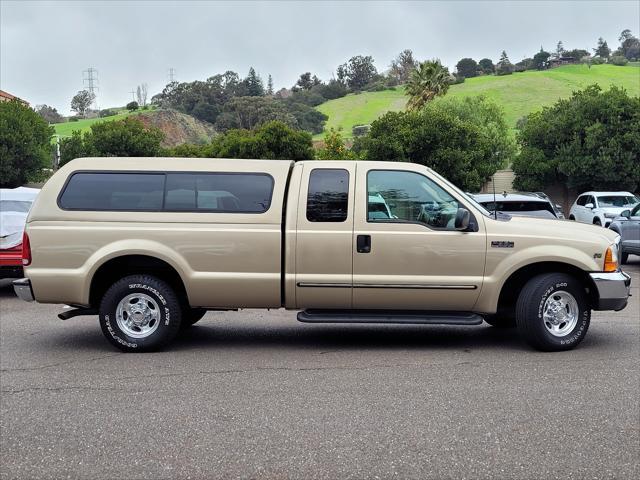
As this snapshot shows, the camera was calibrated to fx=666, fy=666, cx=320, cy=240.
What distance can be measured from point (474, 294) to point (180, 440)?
3.57m

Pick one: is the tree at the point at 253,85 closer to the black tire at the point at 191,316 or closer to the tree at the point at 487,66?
the tree at the point at 487,66

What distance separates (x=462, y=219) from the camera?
6.74 m

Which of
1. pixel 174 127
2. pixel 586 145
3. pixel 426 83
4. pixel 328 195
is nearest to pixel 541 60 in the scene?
pixel 174 127

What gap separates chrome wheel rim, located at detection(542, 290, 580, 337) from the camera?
6941mm

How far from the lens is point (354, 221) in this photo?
272 inches

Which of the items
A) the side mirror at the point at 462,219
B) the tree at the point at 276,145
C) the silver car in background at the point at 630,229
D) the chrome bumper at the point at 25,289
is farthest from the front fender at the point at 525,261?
the tree at the point at 276,145

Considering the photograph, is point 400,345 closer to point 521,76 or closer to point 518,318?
point 518,318

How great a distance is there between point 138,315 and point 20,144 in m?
41.0

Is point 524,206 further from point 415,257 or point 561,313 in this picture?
point 415,257

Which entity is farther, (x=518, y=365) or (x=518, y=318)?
(x=518, y=318)

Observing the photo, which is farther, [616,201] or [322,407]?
[616,201]

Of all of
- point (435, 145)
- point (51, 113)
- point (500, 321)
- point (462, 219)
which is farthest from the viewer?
point (51, 113)

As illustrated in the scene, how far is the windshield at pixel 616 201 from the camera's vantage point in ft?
82.7

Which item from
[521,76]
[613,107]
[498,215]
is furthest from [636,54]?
[498,215]
